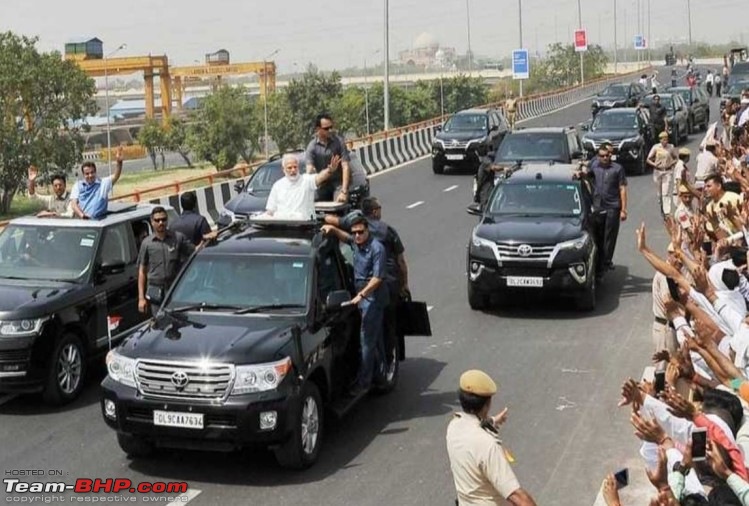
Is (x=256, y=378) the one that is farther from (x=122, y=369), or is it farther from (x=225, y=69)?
(x=225, y=69)

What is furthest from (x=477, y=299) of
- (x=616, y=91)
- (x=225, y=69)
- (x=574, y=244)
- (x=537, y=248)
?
(x=225, y=69)

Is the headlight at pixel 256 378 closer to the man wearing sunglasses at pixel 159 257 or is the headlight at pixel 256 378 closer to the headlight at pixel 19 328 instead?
the headlight at pixel 19 328

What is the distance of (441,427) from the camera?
371 inches

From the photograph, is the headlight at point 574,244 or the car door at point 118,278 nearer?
the car door at point 118,278

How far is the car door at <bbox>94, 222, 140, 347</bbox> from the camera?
10.9 m

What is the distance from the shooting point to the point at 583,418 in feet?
31.4

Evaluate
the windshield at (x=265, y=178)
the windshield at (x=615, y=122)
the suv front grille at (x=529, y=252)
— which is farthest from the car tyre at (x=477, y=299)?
the windshield at (x=615, y=122)

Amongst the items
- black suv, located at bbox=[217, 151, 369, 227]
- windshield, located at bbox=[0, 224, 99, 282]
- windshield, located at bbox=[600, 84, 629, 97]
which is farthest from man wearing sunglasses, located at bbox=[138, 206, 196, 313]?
windshield, located at bbox=[600, 84, 629, 97]

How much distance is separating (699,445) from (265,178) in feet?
54.4

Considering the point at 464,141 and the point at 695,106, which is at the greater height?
the point at 695,106

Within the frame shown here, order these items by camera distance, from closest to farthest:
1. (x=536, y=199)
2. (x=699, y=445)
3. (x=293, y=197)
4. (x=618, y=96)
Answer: (x=699, y=445) → (x=293, y=197) → (x=536, y=199) → (x=618, y=96)

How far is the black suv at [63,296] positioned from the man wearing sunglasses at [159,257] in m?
0.41

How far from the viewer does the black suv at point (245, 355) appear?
795cm

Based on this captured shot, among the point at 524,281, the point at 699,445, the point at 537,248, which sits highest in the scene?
the point at 699,445
